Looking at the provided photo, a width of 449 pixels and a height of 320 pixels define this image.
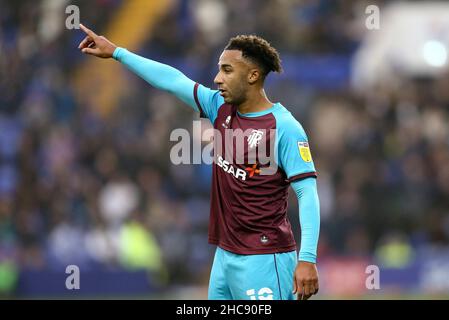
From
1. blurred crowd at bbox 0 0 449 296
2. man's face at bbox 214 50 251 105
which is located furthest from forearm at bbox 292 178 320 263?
blurred crowd at bbox 0 0 449 296

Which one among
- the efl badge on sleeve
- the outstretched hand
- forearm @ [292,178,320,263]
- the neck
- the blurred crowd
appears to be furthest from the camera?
the blurred crowd

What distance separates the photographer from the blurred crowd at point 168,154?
13.7 metres

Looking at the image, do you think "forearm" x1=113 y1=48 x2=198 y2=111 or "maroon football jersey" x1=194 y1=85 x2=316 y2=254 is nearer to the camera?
"maroon football jersey" x1=194 y1=85 x2=316 y2=254

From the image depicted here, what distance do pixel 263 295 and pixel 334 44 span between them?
11103 mm

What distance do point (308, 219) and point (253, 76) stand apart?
41.7 inches

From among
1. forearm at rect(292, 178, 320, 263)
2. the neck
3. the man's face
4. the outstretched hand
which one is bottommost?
forearm at rect(292, 178, 320, 263)

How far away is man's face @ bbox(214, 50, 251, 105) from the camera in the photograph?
6863 mm

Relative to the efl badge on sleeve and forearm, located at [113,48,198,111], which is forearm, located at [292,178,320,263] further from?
forearm, located at [113,48,198,111]

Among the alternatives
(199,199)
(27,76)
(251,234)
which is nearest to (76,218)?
(199,199)

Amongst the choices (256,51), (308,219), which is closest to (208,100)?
(256,51)

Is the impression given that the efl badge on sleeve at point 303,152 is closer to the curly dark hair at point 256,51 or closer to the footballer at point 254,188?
the footballer at point 254,188

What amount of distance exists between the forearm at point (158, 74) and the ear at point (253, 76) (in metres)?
0.48

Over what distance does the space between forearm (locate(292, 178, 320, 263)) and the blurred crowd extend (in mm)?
6854
